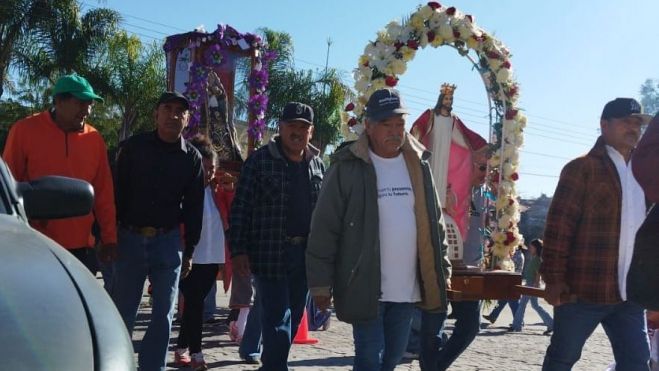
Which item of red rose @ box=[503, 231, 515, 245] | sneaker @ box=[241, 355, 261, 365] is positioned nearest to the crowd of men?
sneaker @ box=[241, 355, 261, 365]

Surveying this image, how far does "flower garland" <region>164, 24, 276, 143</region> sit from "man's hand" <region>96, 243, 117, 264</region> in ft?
19.5

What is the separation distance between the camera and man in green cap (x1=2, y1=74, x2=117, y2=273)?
4891mm

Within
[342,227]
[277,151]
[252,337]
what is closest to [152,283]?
[277,151]

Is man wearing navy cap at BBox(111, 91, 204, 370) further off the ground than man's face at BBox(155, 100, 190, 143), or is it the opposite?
man's face at BBox(155, 100, 190, 143)

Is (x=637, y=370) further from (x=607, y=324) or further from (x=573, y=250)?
(x=573, y=250)

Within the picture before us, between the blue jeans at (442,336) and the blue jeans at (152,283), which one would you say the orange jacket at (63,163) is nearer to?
the blue jeans at (152,283)

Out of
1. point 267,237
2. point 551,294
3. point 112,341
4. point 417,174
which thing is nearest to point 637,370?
point 551,294

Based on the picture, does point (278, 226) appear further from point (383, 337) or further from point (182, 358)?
point (182, 358)

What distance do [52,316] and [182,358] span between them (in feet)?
15.5

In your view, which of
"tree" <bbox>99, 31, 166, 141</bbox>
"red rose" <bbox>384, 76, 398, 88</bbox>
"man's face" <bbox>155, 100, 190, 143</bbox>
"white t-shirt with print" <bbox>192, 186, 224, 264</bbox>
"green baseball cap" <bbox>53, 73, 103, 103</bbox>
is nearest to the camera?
"green baseball cap" <bbox>53, 73, 103, 103</bbox>

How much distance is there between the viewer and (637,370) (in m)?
4.60

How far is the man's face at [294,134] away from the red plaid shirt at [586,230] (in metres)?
1.73

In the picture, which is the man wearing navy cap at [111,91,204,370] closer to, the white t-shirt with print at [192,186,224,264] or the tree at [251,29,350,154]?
the white t-shirt with print at [192,186,224,264]

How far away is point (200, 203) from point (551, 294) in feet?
8.09
